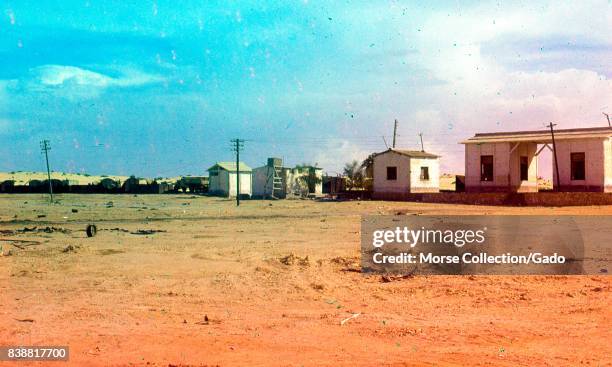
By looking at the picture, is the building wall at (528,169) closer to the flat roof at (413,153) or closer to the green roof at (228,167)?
the flat roof at (413,153)

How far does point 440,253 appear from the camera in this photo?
1277cm

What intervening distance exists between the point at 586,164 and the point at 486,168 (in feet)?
19.5

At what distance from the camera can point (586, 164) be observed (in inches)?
1308

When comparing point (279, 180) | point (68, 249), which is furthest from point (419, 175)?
point (68, 249)

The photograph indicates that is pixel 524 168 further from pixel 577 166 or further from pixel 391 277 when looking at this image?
pixel 391 277

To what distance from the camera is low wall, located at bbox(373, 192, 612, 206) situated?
3177 centimetres

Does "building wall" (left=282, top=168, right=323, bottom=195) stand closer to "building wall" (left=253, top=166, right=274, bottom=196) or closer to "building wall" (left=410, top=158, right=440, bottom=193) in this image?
"building wall" (left=253, top=166, right=274, bottom=196)

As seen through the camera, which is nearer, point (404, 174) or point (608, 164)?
point (608, 164)

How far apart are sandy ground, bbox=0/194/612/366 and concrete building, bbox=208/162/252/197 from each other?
130 ft

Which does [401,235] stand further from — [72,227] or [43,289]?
[72,227]

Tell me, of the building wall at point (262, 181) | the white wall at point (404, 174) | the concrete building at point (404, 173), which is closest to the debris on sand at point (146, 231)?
the concrete building at point (404, 173)

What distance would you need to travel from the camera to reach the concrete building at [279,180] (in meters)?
51.1

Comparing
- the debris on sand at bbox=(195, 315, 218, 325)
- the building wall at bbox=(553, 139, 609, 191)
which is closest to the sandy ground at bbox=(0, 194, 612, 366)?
the debris on sand at bbox=(195, 315, 218, 325)

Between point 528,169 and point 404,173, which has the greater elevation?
point 528,169
